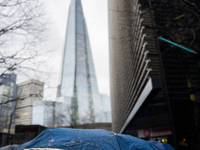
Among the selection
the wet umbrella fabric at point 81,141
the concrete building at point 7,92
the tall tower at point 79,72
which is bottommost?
the wet umbrella fabric at point 81,141

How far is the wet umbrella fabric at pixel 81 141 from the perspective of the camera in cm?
292

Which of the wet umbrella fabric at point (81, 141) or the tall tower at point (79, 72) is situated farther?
the tall tower at point (79, 72)

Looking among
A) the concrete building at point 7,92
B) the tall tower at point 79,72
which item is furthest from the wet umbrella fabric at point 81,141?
the tall tower at point 79,72

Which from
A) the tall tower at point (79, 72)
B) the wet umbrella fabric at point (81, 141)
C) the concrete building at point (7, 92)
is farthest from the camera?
the tall tower at point (79, 72)

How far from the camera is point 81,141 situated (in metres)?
2.99

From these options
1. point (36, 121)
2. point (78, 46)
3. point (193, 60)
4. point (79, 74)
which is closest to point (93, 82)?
point (79, 74)

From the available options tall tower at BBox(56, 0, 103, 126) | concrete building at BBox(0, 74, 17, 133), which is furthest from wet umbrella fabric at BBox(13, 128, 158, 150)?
tall tower at BBox(56, 0, 103, 126)

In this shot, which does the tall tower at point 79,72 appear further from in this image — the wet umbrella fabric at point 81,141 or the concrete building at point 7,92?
the wet umbrella fabric at point 81,141

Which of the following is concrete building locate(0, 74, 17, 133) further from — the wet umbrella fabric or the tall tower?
the tall tower

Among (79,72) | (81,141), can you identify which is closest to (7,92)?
(81,141)

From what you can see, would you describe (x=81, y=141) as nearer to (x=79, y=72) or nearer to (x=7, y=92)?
(x=7, y=92)

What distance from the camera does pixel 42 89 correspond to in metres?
10.1

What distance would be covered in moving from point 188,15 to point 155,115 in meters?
11.2

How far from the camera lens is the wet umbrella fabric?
292 centimetres
